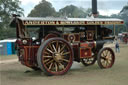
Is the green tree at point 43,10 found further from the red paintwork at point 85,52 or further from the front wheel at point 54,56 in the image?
the front wheel at point 54,56

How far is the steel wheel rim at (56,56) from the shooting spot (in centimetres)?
734

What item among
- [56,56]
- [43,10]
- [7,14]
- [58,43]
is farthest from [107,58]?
[43,10]

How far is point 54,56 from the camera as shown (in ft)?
24.4

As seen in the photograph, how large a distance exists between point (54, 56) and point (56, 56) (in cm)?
7

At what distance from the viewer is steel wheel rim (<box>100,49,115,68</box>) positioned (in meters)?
8.96

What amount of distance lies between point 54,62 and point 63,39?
91cm

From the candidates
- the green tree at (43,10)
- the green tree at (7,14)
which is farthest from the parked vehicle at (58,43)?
the green tree at (43,10)

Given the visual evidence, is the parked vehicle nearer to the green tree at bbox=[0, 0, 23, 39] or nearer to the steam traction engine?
the steam traction engine

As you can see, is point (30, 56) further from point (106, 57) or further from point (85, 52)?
point (106, 57)

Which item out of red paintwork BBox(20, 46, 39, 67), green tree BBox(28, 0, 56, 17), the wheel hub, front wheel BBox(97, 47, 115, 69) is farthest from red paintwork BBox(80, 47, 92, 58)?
green tree BBox(28, 0, 56, 17)

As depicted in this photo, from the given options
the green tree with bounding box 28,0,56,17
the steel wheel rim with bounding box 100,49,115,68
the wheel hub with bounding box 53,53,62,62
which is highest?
the green tree with bounding box 28,0,56,17

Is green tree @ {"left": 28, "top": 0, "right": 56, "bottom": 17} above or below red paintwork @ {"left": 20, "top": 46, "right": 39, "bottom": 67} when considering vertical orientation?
above

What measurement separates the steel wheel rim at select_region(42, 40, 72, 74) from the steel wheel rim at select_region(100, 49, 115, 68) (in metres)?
1.91

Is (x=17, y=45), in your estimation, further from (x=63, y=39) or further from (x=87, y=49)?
(x=87, y=49)
